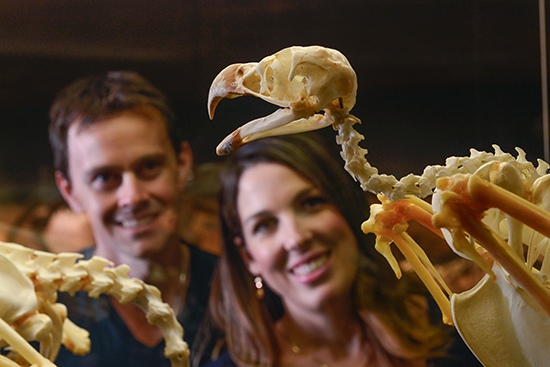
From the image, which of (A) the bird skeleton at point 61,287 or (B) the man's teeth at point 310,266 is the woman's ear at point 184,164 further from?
(A) the bird skeleton at point 61,287

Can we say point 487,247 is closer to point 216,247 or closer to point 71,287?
point 71,287

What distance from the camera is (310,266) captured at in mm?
1868

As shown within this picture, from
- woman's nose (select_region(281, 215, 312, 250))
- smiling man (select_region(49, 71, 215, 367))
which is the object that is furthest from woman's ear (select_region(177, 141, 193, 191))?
woman's nose (select_region(281, 215, 312, 250))

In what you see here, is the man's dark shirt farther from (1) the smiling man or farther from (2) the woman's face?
(2) the woman's face

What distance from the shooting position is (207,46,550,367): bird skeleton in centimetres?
92

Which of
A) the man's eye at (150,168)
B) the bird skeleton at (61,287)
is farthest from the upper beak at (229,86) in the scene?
the man's eye at (150,168)

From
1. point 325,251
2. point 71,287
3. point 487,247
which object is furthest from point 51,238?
point 487,247

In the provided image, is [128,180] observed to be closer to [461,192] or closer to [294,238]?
[294,238]

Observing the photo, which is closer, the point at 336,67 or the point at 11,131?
the point at 336,67

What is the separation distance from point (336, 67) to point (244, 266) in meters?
1.03

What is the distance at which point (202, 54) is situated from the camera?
1.89 meters

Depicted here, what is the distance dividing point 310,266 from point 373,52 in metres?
0.52

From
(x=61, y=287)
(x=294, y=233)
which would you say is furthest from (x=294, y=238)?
(x=61, y=287)

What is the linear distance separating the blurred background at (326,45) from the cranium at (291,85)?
33.1 inches
